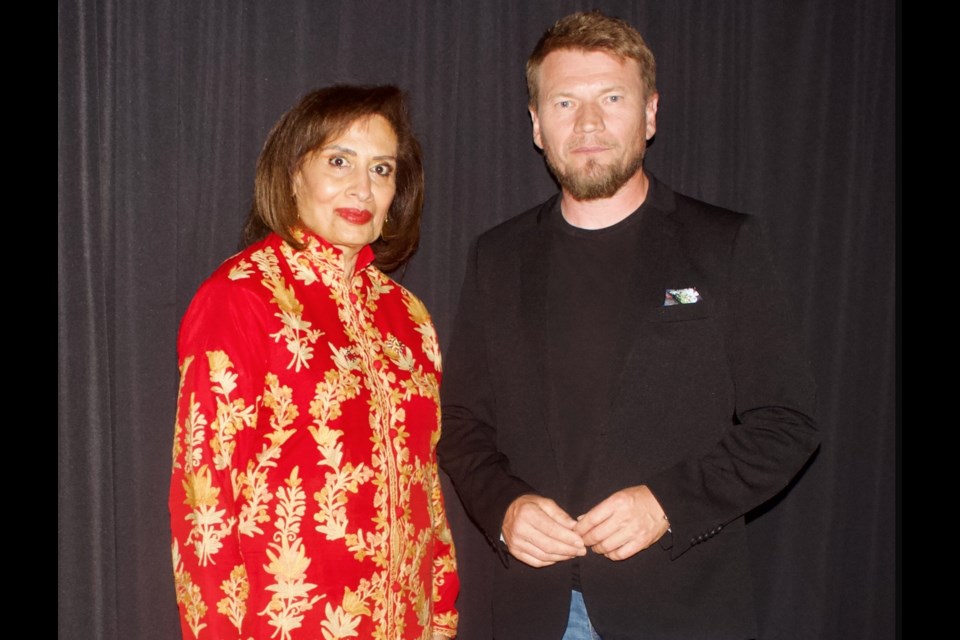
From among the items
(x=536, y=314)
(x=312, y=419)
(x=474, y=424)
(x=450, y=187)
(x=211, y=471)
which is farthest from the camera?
(x=450, y=187)

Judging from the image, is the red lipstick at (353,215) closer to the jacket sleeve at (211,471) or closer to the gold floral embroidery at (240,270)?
the gold floral embroidery at (240,270)

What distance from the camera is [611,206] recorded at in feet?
6.28

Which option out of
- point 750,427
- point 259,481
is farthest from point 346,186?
point 750,427

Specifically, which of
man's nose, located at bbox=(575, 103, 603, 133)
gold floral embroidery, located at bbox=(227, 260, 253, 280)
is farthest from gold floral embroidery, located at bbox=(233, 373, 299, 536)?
man's nose, located at bbox=(575, 103, 603, 133)

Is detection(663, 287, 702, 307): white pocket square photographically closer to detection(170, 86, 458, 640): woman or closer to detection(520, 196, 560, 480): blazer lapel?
detection(520, 196, 560, 480): blazer lapel

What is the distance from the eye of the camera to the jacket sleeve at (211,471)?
1561 mm

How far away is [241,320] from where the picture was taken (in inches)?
64.2

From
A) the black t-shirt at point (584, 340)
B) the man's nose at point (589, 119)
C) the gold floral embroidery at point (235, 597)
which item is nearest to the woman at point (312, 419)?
the gold floral embroidery at point (235, 597)

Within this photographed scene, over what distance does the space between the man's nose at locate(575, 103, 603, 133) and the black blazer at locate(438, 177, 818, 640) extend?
24 cm

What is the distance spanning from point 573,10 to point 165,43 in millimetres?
1221

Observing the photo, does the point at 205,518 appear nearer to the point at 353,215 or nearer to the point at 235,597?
the point at 235,597

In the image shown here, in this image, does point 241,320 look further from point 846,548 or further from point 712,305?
point 846,548

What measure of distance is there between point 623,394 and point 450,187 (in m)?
1.08

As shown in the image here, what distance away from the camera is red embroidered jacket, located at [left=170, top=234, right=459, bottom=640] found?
61.9 inches
